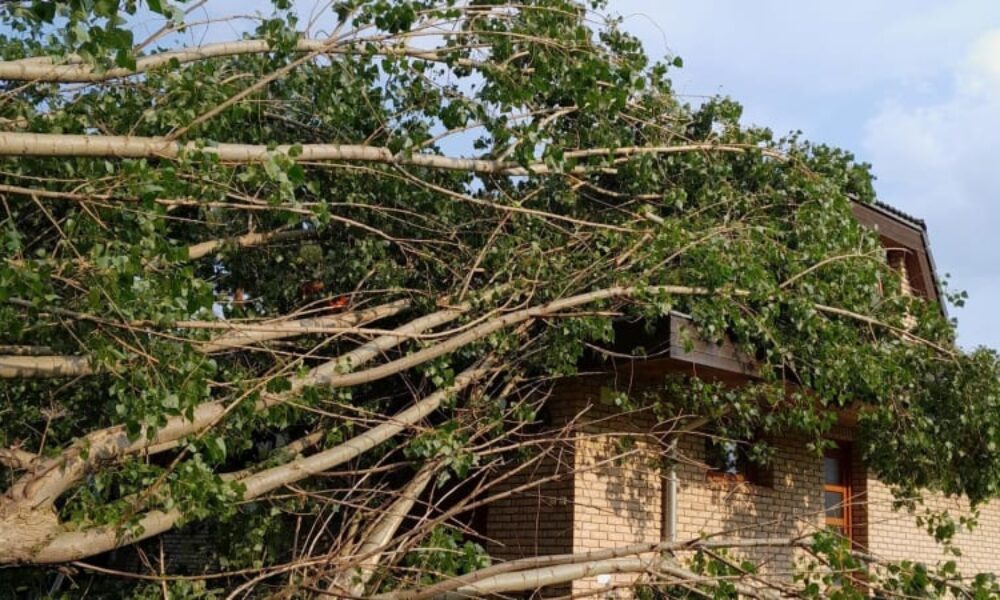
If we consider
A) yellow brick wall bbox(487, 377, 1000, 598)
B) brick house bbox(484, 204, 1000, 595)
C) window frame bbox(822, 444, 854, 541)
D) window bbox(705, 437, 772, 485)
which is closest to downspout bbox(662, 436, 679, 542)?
brick house bbox(484, 204, 1000, 595)

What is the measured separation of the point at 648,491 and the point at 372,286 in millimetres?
2978

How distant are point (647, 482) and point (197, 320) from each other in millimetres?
4619

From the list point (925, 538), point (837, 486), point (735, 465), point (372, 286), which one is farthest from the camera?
point (925, 538)

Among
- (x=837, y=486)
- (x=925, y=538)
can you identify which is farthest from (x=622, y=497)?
(x=925, y=538)

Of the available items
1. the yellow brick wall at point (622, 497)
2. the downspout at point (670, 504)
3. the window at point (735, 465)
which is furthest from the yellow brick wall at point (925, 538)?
the downspout at point (670, 504)

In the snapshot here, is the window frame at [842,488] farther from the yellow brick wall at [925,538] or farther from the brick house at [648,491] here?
the yellow brick wall at [925,538]

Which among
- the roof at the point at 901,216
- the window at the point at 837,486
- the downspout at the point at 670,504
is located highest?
the roof at the point at 901,216

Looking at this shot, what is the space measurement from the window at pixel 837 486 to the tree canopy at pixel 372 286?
1461 mm

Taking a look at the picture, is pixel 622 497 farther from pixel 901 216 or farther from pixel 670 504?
pixel 901 216

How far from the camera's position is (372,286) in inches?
359

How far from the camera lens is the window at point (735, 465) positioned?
10273mm

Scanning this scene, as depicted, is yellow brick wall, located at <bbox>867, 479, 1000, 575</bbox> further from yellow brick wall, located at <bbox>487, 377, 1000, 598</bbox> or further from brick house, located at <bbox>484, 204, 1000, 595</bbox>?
yellow brick wall, located at <bbox>487, 377, 1000, 598</bbox>

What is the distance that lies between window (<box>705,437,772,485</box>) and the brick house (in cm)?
2

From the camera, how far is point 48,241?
310 inches
